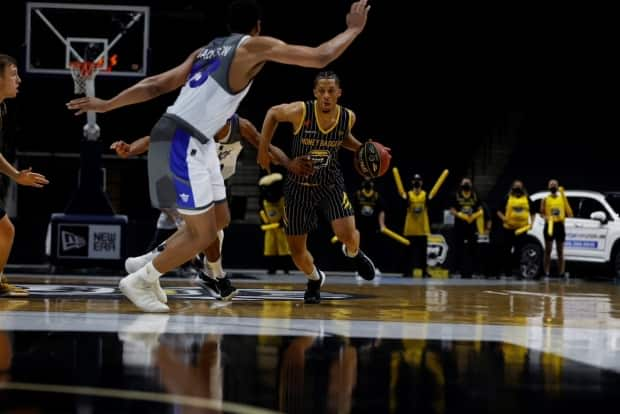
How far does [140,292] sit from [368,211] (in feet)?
35.4

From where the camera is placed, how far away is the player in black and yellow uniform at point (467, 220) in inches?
712

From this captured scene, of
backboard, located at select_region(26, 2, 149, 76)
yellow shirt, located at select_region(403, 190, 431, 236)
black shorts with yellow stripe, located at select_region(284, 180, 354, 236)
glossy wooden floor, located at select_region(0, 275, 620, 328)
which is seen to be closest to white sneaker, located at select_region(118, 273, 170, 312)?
glossy wooden floor, located at select_region(0, 275, 620, 328)

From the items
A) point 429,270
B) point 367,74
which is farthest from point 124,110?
point 429,270

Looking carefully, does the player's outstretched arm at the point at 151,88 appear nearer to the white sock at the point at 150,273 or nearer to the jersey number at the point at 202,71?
the jersey number at the point at 202,71

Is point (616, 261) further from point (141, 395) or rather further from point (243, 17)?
point (141, 395)

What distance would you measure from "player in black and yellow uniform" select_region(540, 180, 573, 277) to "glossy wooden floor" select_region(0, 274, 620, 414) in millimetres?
10151

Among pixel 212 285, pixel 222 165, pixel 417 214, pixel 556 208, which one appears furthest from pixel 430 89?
pixel 212 285

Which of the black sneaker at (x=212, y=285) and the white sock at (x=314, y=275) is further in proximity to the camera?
the white sock at (x=314, y=275)

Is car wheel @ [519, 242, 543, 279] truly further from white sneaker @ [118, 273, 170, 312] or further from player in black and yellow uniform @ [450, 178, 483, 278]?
white sneaker @ [118, 273, 170, 312]

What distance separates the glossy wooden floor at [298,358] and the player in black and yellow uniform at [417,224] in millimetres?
9144

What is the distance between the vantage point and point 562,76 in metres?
24.6

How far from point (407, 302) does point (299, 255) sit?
1.29 metres

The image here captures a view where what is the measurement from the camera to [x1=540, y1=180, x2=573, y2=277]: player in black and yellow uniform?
1864 centimetres

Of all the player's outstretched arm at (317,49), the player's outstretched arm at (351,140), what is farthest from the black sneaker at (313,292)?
the player's outstretched arm at (317,49)
